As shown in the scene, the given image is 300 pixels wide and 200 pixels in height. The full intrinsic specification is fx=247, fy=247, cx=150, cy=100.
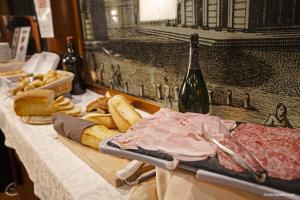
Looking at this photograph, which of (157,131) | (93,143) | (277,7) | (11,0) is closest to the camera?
→ (157,131)

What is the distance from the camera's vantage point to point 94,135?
0.66 meters

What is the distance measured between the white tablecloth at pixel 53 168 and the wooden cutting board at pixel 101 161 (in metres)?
0.01

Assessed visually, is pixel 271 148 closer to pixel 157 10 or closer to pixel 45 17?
pixel 157 10

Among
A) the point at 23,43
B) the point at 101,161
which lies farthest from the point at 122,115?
the point at 23,43

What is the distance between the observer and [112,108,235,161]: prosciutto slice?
35cm

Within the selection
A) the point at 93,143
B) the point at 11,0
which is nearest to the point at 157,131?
the point at 93,143

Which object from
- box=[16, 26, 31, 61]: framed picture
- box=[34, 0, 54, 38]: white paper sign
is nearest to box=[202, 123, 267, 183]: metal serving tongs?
box=[34, 0, 54, 38]: white paper sign

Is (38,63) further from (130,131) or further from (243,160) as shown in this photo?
(243,160)

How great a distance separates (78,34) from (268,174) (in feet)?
4.09

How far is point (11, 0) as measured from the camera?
7.32 ft

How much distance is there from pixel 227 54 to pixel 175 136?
1.20 ft

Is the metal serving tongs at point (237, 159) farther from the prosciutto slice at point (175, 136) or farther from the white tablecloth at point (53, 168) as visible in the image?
the white tablecloth at point (53, 168)

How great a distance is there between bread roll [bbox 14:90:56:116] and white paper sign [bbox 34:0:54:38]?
0.67m

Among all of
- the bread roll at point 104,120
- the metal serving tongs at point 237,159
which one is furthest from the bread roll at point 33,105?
the metal serving tongs at point 237,159
